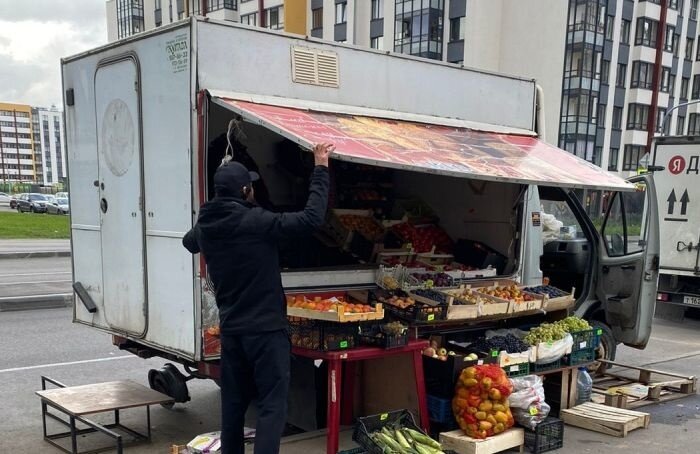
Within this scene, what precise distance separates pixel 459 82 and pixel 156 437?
4.23 meters

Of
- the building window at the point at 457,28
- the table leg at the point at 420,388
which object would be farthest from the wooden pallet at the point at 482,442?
the building window at the point at 457,28

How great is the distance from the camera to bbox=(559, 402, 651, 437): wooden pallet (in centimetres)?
544

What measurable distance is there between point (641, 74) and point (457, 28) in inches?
508

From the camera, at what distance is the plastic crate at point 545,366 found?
18.0 feet

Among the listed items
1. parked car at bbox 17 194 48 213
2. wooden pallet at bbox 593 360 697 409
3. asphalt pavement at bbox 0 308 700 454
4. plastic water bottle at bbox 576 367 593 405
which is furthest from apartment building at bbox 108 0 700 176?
plastic water bottle at bbox 576 367 593 405

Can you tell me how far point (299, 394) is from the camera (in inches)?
206

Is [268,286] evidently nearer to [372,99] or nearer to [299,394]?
[299,394]

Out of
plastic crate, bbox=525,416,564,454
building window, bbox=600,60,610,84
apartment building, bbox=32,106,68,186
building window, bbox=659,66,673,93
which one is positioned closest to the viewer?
plastic crate, bbox=525,416,564,454

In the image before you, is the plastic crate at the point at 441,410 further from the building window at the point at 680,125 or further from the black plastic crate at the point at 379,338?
the building window at the point at 680,125

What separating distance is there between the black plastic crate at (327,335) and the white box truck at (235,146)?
616 mm

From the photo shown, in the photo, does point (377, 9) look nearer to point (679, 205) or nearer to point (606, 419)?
point (679, 205)

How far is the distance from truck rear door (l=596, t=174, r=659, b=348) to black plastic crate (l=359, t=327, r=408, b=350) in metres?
3.74

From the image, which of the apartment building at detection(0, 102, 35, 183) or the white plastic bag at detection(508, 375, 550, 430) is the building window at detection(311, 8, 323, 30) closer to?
the white plastic bag at detection(508, 375, 550, 430)

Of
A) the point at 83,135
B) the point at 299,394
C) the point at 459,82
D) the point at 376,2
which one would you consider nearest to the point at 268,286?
the point at 299,394
